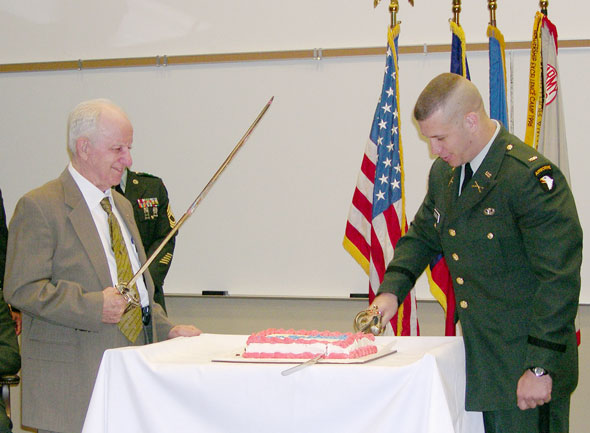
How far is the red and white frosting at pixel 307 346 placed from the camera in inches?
76.9

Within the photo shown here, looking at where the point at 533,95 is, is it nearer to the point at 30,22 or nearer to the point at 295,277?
the point at 295,277

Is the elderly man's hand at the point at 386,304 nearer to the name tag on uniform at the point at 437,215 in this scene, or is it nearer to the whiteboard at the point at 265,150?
the name tag on uniform at the point at 437,215

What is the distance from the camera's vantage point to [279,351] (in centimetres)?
199

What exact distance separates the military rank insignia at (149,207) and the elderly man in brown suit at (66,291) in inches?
53.0

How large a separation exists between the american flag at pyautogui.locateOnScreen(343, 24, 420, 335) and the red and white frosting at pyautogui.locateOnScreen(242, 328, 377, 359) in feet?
5.63

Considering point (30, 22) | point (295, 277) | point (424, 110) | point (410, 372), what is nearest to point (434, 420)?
point (410, 372)

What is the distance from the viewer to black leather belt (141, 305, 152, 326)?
256cm

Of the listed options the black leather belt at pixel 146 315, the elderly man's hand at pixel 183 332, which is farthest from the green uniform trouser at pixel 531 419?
the black leather belt at pixel 146 315

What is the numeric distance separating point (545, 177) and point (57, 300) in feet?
4.85

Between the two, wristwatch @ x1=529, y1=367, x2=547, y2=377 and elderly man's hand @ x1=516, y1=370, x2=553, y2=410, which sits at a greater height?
wristwatch @ x1=529, y1=367, x2=547, y2=377

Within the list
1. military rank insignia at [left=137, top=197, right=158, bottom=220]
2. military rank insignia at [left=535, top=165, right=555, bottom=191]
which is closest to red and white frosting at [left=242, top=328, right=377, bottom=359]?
military rank insignia at [left=535, top=165, right=555, bottom=191]

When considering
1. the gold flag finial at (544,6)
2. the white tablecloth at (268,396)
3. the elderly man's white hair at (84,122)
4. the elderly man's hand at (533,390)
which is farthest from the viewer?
the gold flag finial at (544,6)

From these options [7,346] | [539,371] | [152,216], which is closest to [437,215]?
[539,371]

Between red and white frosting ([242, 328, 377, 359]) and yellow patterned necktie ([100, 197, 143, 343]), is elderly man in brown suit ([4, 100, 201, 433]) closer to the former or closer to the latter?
yellow patterned necktie ([100, 197, 143, 343])
